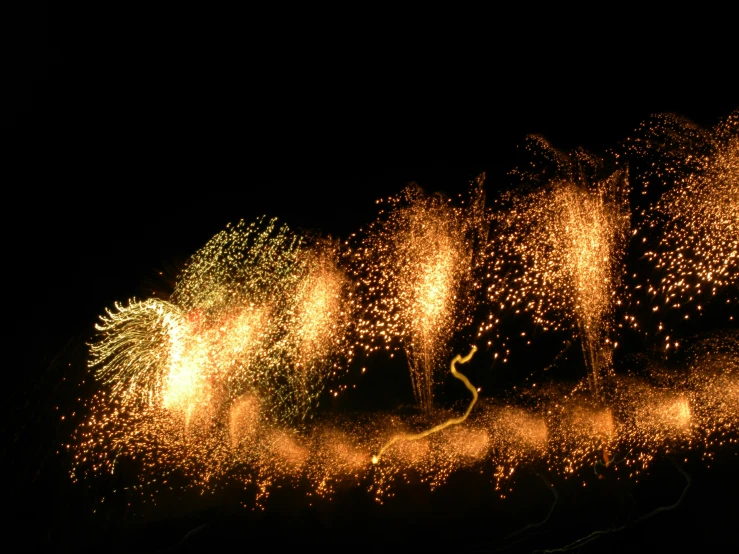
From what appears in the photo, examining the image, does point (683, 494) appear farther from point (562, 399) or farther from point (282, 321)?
point (282, 321)

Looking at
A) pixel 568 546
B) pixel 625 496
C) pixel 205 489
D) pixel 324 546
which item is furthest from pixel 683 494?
pixel 205 489

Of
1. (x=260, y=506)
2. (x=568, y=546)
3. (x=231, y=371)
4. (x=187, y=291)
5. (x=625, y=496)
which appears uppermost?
(x=187, y=291)

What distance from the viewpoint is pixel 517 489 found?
10.9m

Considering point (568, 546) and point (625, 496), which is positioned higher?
point (625, 496)

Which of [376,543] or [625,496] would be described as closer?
[625,496]

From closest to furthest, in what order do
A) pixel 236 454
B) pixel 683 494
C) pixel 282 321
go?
pixel 683 494 → pixel 282 321 → pixel 236 454

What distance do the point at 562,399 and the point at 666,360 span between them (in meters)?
2.02

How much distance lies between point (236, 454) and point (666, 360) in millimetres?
8401

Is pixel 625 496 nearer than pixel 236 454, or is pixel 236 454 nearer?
pixel 625 496

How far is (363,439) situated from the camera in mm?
12031

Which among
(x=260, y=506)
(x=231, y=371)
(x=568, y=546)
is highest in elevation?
(x=231, y=371)

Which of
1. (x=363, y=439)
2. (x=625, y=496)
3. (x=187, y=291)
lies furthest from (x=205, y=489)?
(x=625, y=496)

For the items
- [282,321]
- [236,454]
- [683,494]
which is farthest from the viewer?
[236,454]

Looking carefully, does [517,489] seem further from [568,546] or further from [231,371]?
[231,371]
